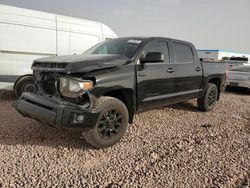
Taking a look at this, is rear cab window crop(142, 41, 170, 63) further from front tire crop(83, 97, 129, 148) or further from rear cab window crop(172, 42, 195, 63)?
front tire crop(83, 97, 129, 148)

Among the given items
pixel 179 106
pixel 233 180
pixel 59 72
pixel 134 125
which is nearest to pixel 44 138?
pixel 59 72

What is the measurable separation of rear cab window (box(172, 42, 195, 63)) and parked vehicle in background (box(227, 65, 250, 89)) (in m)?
5.40

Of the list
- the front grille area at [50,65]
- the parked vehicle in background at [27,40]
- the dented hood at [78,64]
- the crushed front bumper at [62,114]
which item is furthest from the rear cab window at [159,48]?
the parked vehicle in background at [27,40]

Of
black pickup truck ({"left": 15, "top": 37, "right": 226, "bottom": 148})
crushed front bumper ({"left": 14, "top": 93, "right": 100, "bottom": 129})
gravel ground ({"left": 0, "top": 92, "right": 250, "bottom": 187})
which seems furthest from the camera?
black pickup truck ({"left": 15, "top": 37, "right": 226, "bottom": 148})

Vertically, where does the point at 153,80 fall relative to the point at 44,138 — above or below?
above

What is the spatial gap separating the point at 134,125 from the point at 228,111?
3200 mm

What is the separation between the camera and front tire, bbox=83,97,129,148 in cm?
342

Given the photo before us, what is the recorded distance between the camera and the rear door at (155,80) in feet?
13.5

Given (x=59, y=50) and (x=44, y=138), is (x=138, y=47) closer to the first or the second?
(x=44, y=138)

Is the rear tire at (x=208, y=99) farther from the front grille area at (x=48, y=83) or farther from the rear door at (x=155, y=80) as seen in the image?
the front grille area at (x=48, y=83)

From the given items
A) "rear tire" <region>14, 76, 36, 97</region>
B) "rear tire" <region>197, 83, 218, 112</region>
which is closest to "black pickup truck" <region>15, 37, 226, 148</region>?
"rear tire" <region>197, 83, 218, 112</region>

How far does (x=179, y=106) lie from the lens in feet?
22.2

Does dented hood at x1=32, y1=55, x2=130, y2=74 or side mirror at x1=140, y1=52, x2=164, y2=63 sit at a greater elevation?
side mirror at x1=140, y1=52, x2=164, y2=63

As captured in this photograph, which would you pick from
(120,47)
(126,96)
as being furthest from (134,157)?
(120,47)
